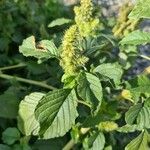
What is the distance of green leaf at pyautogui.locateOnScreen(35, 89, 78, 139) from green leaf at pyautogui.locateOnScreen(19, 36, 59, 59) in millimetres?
125

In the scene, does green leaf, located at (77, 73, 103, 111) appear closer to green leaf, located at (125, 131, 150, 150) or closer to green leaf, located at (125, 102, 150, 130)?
green leaf, located at (125, 102, 150, 130)

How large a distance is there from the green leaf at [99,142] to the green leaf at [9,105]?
1.16 feet

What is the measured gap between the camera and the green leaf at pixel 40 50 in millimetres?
1602

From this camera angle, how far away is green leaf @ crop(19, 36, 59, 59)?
1.60 m

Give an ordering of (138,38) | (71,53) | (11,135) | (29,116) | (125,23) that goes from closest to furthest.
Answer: (71,53) < (138,38) < (29,116) < (11,135) < (125,23)

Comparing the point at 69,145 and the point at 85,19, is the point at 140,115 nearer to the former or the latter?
the point at 85,19

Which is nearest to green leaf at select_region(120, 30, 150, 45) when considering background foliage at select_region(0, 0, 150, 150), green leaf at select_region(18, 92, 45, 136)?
background foliage at select_region(0, 0, 150, 150)

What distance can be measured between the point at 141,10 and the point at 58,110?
39 cm

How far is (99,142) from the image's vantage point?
1896 millimetres

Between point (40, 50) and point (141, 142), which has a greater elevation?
point (40, 50)

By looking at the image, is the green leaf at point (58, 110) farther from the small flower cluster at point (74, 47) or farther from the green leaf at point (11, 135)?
the green leaf at point (11, 135)

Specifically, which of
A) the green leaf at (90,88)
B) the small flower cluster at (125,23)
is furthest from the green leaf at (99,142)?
the small flower cluster at (125,23)

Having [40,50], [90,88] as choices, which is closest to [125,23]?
[40,50]

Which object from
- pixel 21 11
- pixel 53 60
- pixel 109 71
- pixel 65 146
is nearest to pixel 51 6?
pixel 21 11
